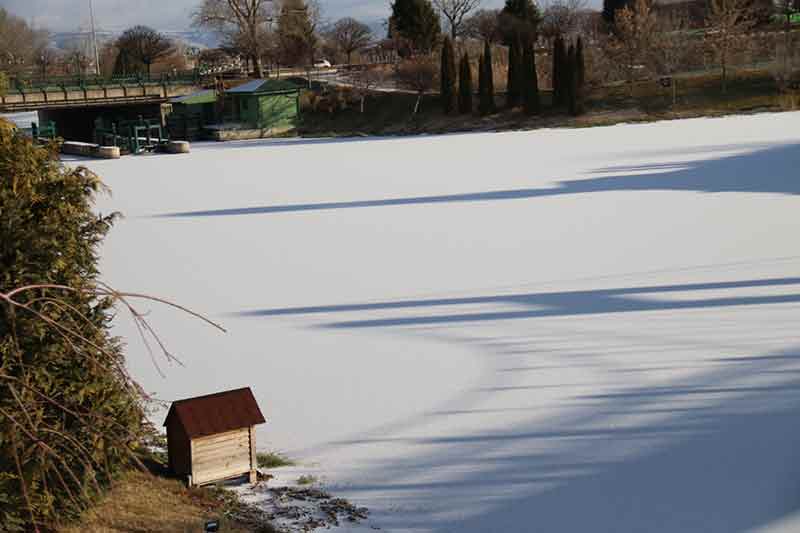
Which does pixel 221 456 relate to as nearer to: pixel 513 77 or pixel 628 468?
pixel 628 468

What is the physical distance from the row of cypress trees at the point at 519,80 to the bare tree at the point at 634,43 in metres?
3.61

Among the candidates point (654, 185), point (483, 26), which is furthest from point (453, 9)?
point (654, 185)

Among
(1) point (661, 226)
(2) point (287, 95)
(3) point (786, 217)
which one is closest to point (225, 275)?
(1) point (661, 226)

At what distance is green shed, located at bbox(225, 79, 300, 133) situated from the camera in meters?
47.6

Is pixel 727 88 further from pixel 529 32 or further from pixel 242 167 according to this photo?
pixel 242 167

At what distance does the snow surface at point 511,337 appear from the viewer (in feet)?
23.1

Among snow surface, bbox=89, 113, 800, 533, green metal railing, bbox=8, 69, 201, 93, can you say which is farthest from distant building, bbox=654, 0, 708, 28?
snow surface, bbox=89, 113, 800, 533

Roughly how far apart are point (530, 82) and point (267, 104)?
13.6 metres

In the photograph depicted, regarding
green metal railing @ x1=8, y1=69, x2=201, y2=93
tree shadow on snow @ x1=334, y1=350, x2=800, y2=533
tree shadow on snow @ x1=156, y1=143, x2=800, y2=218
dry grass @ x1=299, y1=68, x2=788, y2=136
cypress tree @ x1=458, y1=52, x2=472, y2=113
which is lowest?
tree shadow on snow @ x1=334, y1=350, x2=800, y2=533

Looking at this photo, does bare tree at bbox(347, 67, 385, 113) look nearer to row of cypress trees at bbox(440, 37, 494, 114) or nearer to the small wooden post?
row of cypress trees at bbox(440, 37, 494, 114)

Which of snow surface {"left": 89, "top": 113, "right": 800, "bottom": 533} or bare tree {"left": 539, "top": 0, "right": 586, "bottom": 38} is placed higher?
bare tree {"left": 539, "top": 0, "right": 586, "bottom": 38}

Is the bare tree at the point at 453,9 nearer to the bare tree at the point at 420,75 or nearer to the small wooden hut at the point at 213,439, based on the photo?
the bare tree at the point at 420,75

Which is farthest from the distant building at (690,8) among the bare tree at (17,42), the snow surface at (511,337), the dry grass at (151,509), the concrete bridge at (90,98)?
the dry grass at (151,509)

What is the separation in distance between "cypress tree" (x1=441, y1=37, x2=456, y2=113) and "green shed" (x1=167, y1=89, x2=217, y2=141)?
1256cm
